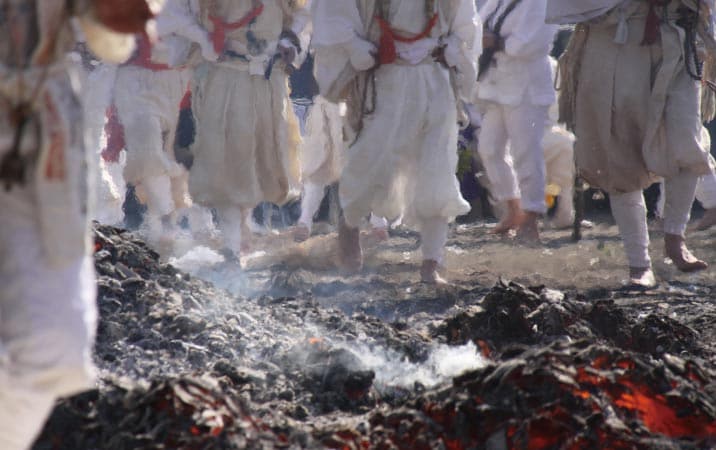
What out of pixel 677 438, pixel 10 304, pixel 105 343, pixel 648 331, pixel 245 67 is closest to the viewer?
pixel 10 304

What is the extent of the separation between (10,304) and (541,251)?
6835mm

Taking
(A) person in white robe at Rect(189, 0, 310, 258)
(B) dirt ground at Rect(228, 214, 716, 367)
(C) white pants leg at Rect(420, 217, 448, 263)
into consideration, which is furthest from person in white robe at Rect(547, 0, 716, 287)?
(A) person in white robe at Rect(189, 0, 310, 258)

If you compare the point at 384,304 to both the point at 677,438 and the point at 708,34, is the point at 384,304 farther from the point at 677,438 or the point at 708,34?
the point at 677,438

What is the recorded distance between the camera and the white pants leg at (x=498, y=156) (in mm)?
9883

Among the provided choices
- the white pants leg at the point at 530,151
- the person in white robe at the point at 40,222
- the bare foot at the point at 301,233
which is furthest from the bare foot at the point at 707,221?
the person in white robe at the point at 40,222

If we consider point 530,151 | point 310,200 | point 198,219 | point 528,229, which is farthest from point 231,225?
point 530,151

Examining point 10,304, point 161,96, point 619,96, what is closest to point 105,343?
point 10,304

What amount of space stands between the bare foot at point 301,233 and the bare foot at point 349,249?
2.00 m

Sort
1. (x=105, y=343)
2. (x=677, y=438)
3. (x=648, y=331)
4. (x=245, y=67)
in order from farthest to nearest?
1. (x=245, y=67)
2. (x=648, y=331)
3. (x=105, y=343)
4. (x=677, y=438)

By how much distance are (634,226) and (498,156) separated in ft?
9.32

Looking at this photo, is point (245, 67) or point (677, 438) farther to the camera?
point (245, 67)

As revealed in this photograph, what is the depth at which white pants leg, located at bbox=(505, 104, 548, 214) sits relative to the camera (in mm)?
9500

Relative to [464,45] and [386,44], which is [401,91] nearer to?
[386,44]

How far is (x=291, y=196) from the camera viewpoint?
27.4 feet
